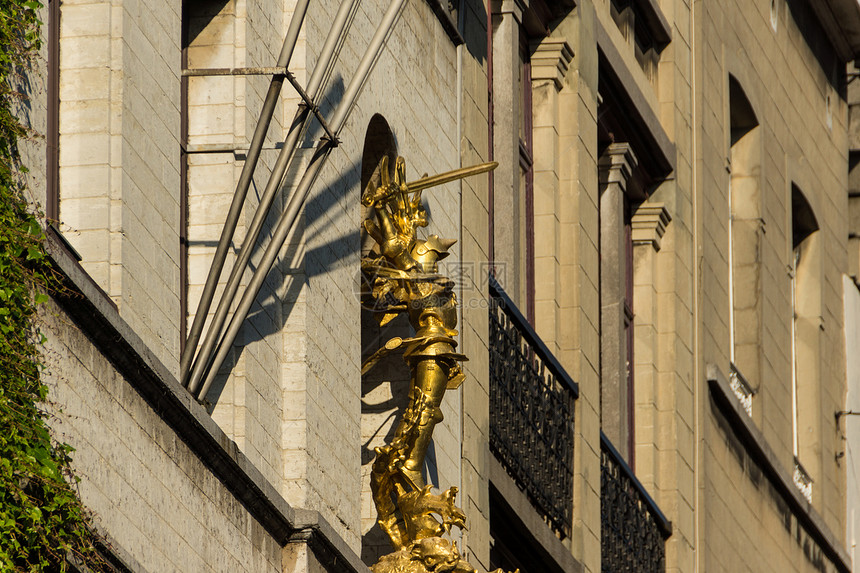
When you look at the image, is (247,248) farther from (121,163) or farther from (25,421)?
(25,421)

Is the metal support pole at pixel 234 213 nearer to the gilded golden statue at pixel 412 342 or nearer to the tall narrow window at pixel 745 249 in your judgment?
the gilded golden statue at pixel 412 342

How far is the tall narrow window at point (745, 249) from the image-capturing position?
2928 centimetres

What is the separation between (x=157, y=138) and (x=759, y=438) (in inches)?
653

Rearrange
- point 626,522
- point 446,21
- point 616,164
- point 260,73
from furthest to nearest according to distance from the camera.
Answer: point 616,164, point 626,522, point 446,21, point 260,73

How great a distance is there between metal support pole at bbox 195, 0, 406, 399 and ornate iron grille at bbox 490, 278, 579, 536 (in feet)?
14.8

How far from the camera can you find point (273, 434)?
45.1 feet

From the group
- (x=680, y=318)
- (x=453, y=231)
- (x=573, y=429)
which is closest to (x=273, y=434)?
(x=453, y=231)

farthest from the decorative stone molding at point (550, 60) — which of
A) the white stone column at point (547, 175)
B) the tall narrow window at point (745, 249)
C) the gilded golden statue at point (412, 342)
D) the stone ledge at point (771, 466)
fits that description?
the tall narrow window at point (745, 249)

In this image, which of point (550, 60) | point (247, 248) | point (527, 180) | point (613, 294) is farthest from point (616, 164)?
point (247, 248)

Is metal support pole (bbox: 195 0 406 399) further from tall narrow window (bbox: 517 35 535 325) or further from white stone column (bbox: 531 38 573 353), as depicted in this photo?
white stone column (bbox: 531 38 573 353)

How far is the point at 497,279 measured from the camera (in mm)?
19312

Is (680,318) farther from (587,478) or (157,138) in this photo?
(157,138)

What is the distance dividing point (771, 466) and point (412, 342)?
13621 millimetres

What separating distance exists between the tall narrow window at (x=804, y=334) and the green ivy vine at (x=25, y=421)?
2180 cm
